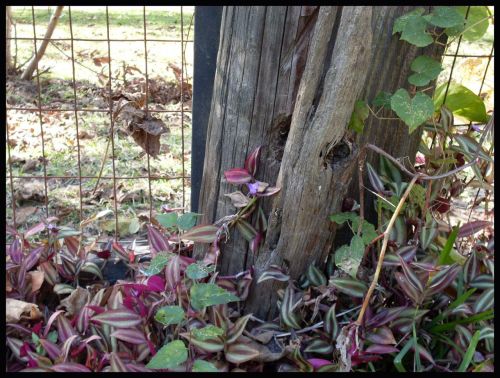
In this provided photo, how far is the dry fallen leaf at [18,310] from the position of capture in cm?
209

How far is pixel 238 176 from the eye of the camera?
2010 mm

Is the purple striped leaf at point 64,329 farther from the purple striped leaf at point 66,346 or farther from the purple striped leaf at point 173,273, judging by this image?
the purple striped leaf at point 173,273

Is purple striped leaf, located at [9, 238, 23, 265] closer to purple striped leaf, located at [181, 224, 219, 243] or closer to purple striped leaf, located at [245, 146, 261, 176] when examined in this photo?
purple striped leaf, located at [181, 224, 219, 243]

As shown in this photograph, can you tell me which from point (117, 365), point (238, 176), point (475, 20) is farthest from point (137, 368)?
point (475, 20)

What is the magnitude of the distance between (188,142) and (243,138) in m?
1.99

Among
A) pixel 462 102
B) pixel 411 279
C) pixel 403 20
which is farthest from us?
pixel 462 102

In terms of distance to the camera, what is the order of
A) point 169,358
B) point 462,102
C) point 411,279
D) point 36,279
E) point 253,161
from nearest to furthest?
→ point 169,358 < point 411,279 < point 253,161 < point 462,102 < point 36,279

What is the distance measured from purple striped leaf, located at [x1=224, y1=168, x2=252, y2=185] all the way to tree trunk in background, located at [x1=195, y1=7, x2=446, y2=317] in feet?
0.18

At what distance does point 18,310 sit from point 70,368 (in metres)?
0.36

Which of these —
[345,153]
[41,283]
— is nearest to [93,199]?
[41,283]

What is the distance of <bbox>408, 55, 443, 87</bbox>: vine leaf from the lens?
1.84 metres

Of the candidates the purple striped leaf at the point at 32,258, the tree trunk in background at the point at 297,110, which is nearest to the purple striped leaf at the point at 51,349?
the purple striped leaf at the point at 32,258

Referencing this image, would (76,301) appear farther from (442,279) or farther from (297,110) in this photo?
(442,279)

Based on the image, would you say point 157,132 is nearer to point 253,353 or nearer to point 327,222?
point 327,222
